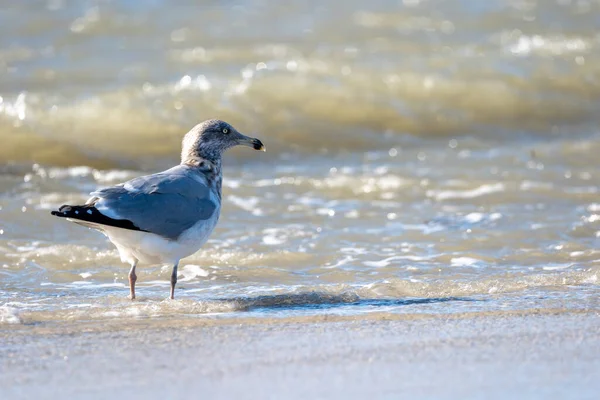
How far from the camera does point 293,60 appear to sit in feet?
40.1

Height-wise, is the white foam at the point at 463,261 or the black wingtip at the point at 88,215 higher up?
the black wingtip at the point at 88,215

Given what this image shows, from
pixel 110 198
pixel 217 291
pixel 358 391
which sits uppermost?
pixel 110 198

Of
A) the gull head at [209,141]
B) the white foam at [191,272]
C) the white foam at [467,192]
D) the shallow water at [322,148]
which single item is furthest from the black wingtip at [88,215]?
the white foam at [467,192]

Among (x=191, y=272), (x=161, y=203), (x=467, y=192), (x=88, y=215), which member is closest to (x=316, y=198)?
(x=467, y=192)

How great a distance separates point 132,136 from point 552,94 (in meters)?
4.63

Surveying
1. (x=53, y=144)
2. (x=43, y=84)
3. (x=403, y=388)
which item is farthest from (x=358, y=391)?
(x=43, y=84)

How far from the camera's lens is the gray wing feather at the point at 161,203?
532 cm

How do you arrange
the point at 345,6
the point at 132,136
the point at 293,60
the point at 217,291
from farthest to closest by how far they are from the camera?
1. the point at 345,6
2. the point at 293,60
3. the point at 132,136
4. the point at 217,291

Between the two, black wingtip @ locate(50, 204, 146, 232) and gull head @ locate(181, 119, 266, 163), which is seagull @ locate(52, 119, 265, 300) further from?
gull head @ locate(181, 119, 266, 163)

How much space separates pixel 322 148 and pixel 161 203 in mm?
4993

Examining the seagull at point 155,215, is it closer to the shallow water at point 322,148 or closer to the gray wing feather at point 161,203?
the gray wing feather at point 161,203

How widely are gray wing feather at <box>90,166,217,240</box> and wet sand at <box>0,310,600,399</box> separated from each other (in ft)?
2.41

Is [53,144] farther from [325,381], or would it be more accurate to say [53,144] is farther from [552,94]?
[325,381]

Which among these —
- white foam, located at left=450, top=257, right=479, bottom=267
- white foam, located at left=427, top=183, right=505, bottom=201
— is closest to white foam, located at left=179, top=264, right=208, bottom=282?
white foam, located at left=450, top=257, right=479, bottom=267
